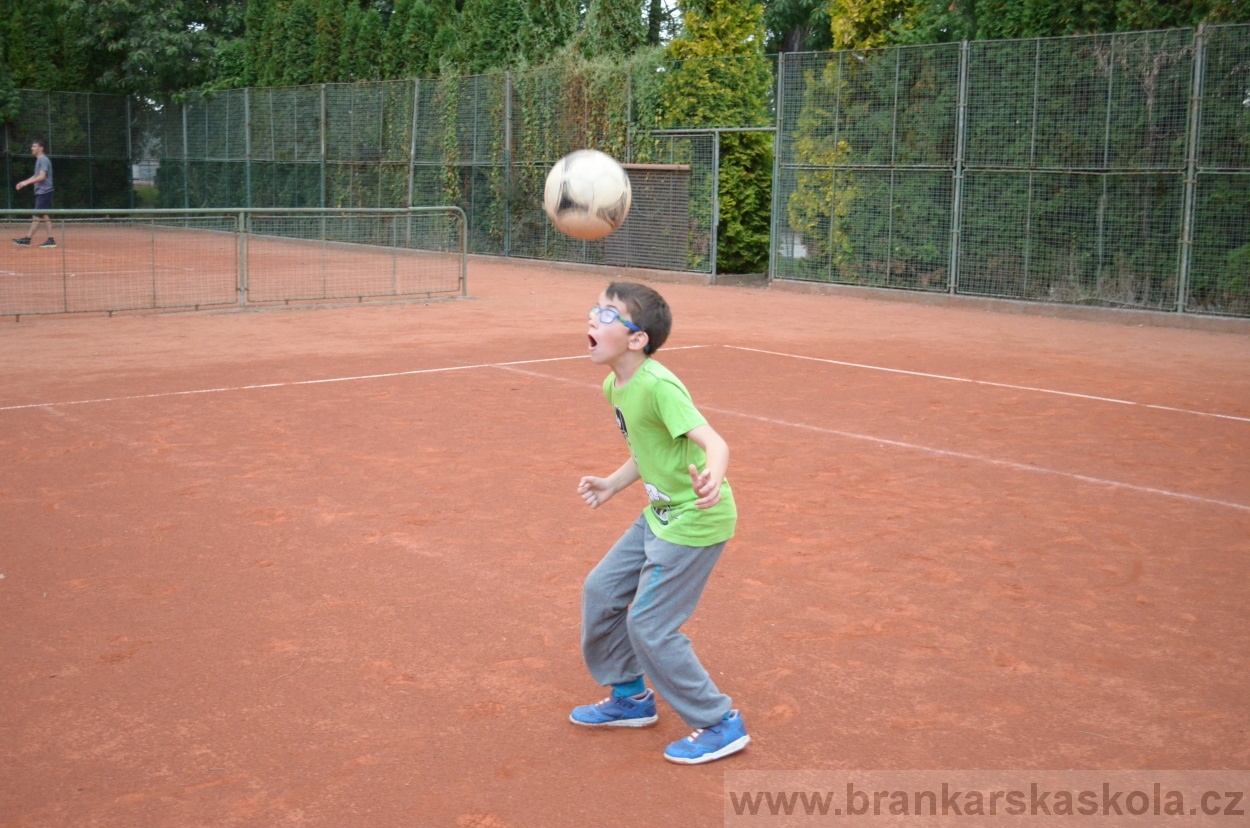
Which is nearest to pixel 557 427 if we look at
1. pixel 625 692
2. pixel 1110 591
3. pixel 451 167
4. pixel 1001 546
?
pixel 1001 546

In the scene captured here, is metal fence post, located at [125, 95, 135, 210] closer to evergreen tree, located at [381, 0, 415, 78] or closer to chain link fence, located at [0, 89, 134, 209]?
chain link fence, located at [0, 89, 134, 209]

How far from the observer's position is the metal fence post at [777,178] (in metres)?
20.2

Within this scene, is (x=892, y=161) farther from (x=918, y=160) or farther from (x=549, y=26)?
(x=549, y=26)

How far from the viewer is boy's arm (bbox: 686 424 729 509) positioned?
12.1ft

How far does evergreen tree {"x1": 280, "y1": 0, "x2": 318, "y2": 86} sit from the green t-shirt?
102 feet

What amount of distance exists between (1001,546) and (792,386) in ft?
15.2

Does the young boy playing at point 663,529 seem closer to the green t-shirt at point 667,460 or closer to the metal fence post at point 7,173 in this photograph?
the green t-shirt at point 667,460

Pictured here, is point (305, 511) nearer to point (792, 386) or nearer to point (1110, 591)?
point (1110, 591)

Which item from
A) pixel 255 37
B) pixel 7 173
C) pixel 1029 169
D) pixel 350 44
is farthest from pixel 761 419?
pixel 7 173

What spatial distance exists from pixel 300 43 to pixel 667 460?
3175 cm

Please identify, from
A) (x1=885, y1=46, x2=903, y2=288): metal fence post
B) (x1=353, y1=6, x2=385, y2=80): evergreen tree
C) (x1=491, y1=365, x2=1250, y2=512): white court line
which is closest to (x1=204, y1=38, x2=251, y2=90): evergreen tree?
(x1=353, y1=6, x2=385, y2=80): evergreen tree

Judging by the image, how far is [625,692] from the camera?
432cm

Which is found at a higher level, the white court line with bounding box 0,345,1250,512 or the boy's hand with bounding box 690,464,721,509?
the boy's hand with bounding box 690,464,721,509

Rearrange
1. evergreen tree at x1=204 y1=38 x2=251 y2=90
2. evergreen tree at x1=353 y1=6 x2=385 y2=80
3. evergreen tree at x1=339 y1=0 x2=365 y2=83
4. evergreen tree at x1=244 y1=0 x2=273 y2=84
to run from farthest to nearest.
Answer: evergreen tree at x1=204 y1=38 x2=251 y2=90, evergreen tree at x1=244 y1=0 x2=273 y2=84, evergreen tree at x1=339 y1=0 x2=365 y2=83, evergreen tree at x1=353 y1=6 x2=385 y2=80
